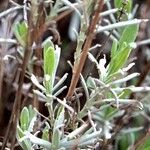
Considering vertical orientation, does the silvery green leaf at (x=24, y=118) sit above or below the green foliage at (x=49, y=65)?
below

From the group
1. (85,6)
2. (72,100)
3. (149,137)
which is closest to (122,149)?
(149,137)

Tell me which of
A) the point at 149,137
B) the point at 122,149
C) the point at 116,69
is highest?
the point at 116,69

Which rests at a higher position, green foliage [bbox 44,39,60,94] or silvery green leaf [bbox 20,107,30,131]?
green foliage [bbox 44,39,60,94]

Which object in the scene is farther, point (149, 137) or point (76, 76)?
point (149, 137)

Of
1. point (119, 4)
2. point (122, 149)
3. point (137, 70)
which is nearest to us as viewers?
point (119, 4)

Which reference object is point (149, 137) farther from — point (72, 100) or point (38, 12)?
point (38, 12)

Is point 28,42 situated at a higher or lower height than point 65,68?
higher

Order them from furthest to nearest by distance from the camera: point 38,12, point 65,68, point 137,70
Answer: point 137,70 < point 65,68 < point 38,12

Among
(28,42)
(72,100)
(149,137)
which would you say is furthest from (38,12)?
(149,137)

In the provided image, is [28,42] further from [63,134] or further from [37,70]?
[37,70]
